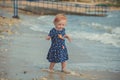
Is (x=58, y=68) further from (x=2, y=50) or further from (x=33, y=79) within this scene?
(x=2, y=50)

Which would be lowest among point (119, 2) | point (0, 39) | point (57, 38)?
point (119, 2)

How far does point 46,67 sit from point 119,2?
68.9 m

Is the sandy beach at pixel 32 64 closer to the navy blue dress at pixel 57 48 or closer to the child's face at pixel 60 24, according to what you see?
the navy blue dress at pixel 57 48

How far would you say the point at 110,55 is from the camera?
14.2 meters

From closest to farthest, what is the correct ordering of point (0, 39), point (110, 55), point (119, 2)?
point (110, 55)
point (0, 39)
point (119, 2)

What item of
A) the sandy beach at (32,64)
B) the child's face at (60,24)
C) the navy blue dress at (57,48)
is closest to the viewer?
the sandy beach at (32,64)

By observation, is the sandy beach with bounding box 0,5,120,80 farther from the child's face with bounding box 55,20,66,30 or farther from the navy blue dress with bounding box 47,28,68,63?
the child's face with bounding box 55,20,66,30

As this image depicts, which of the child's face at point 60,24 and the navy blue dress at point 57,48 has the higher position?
the child's face at point 60,24

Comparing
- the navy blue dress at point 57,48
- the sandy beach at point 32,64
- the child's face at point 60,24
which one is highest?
the child's face at point 60,24

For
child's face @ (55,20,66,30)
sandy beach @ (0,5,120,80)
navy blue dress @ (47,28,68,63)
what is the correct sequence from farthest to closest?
1. navy blue dress @ (47,28,68,63)
2. child's face @ (55,20,66,30)
3. sandy beach @ (0,5,120,80)

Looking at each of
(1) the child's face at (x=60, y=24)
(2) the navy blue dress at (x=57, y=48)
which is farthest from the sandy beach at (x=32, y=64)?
(1) the child's face at (x=60, y=24)

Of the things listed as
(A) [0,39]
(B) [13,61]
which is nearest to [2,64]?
(B) [13,61]

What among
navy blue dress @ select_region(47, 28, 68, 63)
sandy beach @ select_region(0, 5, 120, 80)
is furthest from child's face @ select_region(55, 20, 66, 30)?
sandy beach @ select_region(0, 5, 120, 80)

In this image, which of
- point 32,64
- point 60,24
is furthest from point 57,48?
point 32,64
